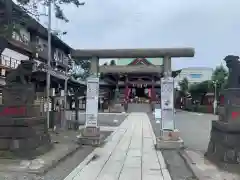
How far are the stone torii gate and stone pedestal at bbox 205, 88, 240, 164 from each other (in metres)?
3.88

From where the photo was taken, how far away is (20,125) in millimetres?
8188

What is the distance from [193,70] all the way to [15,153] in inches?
3205

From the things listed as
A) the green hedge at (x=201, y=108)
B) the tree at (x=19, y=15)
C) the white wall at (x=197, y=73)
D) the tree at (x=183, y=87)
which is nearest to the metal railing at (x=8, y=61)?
the tree at (x=19, y=15)

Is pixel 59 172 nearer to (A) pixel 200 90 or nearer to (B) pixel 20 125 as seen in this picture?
(B) pixel 20 125

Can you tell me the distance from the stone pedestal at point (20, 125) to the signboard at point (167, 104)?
4564mm

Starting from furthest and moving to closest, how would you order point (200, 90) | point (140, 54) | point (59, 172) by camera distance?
point (200, 90) → point (140, 54) → point (59, 172)

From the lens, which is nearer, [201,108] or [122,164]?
[122,164]

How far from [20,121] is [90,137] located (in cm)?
400

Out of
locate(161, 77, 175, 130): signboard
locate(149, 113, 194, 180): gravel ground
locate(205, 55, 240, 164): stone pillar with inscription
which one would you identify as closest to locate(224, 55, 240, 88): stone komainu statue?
locate(205, 55, 240, 164): stone pillar with inscription

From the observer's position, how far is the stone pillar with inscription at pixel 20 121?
8094 millimetres

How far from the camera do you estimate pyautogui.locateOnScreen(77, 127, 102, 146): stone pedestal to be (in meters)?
11.6

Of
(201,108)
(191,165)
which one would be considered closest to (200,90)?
(201,108)

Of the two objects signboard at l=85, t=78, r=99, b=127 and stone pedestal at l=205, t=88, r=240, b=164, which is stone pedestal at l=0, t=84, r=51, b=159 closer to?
signboard at l=85, t=78, r=99, b=127

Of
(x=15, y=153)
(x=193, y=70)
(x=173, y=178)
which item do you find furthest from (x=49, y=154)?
(x=193, y=70)
